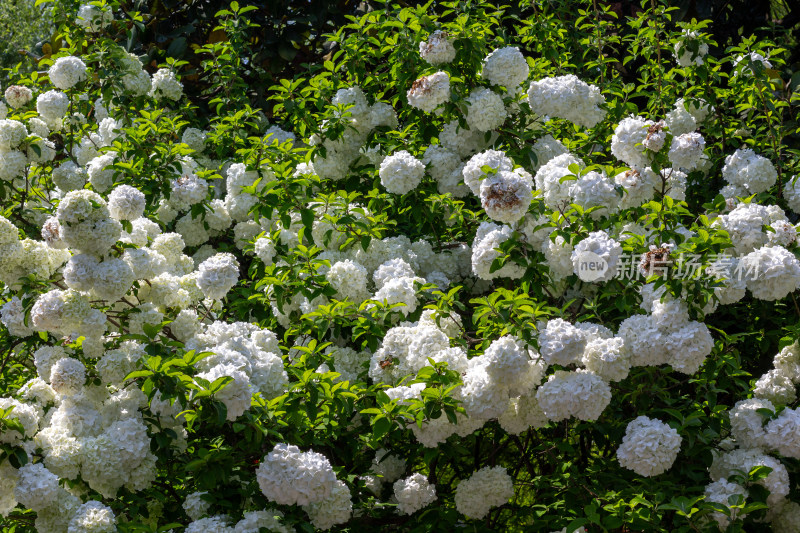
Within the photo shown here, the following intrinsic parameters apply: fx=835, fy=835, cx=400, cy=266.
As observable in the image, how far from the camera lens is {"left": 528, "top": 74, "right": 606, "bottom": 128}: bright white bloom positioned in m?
3.99

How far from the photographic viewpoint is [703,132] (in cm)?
486

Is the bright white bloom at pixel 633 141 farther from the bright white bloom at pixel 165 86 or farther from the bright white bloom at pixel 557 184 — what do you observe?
the bright white bloom at pixel 165 86

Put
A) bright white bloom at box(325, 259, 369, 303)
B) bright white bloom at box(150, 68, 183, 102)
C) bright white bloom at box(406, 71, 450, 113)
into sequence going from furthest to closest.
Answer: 1. bright white bloom at box(150, 68, 183, 102)
2. bright white bloom at box(406, 71, 450, 113)
3. bright white bloom at box(325, 259, 369, 303)

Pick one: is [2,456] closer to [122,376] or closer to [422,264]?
[122,376]

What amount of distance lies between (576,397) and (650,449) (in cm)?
33

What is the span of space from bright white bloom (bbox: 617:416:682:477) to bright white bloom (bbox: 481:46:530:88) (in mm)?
1868

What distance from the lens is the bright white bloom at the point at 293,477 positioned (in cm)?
270

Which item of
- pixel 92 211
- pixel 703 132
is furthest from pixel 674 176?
pixel 92 211

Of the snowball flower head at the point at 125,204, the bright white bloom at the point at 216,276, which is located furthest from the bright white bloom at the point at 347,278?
the snowball flower head at the point at 125,204

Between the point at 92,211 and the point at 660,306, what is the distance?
2.03m

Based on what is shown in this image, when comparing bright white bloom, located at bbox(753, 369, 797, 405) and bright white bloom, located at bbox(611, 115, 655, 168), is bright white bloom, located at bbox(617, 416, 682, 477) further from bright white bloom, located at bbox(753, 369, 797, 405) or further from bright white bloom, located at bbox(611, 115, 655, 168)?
bright white bloom, located at bbox(611, 115, 655, 168)

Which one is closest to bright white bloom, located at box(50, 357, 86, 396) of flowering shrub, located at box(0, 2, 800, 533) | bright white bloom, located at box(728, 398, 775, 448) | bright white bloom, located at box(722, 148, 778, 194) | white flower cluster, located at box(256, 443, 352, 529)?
flowering shrub, located at box(0, 2, 800, 533)

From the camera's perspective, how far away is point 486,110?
3.91 m

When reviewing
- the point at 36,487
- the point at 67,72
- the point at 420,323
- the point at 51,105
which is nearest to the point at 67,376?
the point at 36,487
